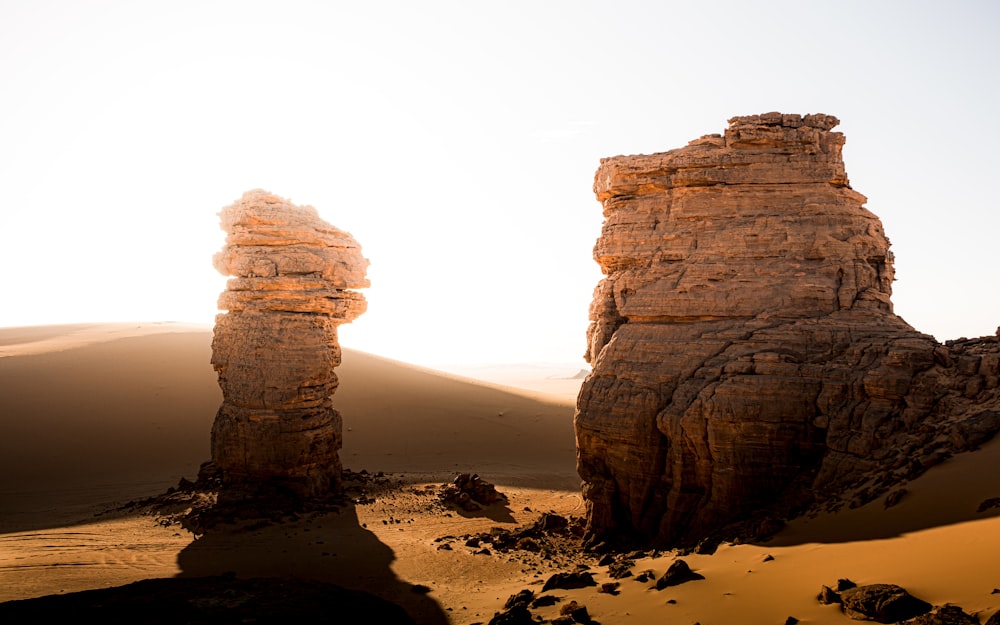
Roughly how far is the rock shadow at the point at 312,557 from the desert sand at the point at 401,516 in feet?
0.18

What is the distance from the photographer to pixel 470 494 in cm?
1730

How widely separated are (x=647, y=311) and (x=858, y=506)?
5.18m

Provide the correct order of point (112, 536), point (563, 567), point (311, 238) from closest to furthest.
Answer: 1. point (563, 567)
2. point (112, 536)
3. point (311, 238)

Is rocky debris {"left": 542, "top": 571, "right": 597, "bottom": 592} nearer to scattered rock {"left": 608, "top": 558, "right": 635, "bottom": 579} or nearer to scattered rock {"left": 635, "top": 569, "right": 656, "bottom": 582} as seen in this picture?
scattered rock {"left": 608, "top": 558, "right": 635, "bottom": 579}

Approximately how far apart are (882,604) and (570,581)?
13.5ft

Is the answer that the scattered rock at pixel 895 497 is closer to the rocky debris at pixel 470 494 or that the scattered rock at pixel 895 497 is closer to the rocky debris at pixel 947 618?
the rocky debris at pixel 947 618

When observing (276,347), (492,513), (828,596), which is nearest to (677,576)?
(828,596)

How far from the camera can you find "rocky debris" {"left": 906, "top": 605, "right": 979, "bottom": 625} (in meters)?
4.97

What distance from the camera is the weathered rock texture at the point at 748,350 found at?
9.70 m

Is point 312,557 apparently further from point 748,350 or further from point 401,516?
point 748,350

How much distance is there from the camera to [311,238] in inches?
656

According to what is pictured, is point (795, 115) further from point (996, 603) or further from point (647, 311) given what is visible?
point (996, 603)

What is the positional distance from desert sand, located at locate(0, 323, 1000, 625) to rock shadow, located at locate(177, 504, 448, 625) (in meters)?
0.06

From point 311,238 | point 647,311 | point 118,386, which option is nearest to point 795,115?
point 647,311
